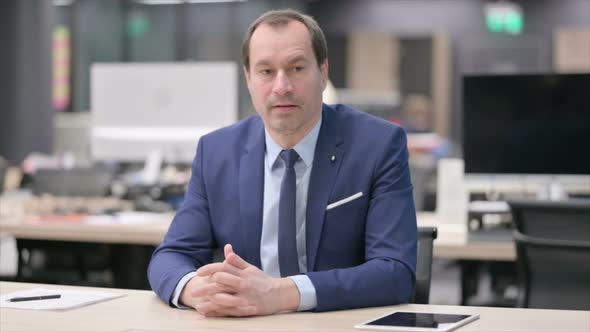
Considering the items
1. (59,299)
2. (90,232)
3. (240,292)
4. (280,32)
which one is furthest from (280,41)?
(90,232)

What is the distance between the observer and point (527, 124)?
14.3 ft

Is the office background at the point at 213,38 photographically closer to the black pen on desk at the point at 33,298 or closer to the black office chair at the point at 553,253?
the black office chair at the point at 553,253

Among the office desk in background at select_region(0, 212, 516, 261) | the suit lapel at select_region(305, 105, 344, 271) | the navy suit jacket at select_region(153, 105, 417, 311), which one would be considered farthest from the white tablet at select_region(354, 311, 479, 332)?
the office desk in background at select_region(0, 212, 516, 261)

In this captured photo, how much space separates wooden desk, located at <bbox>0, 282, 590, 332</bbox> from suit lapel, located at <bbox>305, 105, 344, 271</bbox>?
320mm

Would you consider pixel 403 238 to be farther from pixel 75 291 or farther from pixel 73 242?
pixel 73 242

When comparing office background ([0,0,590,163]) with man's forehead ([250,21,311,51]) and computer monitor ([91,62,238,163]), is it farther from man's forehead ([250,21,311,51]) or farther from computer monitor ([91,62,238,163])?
man's forehead ([250,21,311,51])

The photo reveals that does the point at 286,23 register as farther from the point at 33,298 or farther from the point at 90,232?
the point at 90,232

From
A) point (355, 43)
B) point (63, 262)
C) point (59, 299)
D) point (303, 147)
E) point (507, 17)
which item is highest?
point (507, 17)

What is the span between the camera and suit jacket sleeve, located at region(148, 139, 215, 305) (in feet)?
7.52

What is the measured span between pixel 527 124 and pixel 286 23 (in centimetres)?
232

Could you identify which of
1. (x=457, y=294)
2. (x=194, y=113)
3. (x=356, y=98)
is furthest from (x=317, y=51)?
(x=356, y=98)

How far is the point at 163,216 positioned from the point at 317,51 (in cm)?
249

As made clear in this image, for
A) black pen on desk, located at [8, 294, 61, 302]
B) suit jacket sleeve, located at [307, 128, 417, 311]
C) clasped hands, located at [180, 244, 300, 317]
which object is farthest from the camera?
black pen on desk, located at [8, 294, 61, 302]

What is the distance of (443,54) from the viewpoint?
14.3 meters
